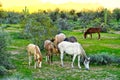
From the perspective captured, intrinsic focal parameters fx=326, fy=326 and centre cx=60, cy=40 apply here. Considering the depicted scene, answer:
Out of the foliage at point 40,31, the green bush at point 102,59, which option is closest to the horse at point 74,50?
the green bush at point 102,59

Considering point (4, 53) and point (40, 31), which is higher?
point (40, 31)

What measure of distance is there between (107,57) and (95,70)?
277cm

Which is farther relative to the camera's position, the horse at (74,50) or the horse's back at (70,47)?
the horse's back at (70,47)

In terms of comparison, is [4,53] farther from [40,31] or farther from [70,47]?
[40,31]

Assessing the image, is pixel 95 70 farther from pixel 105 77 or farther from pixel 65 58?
pixel 65 58

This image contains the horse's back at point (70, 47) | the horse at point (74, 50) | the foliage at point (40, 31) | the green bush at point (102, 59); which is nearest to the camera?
the horse at point (74, 50)

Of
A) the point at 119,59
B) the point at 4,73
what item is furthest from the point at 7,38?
the point at 119,59

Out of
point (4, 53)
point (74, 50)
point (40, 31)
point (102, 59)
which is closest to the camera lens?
point (4, 53)

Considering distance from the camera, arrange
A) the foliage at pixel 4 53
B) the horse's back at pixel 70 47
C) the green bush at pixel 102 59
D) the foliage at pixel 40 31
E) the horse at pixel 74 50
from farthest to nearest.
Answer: the foliage at pixel 40 31 < the green bush at pixel 102 59 < the horse's back at pixel 70 47 < the horse at pixel 74 50 < the foliage at pixel 4 53

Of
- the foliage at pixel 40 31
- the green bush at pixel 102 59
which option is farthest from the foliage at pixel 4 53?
the foliage at pixel 40 31

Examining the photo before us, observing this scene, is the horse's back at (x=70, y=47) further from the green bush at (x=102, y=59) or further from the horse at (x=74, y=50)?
the green bush at (x=102, y=59)

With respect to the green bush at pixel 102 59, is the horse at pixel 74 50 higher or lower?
higher

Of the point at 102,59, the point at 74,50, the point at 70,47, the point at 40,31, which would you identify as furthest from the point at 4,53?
the point at 40,31

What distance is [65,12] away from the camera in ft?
348
